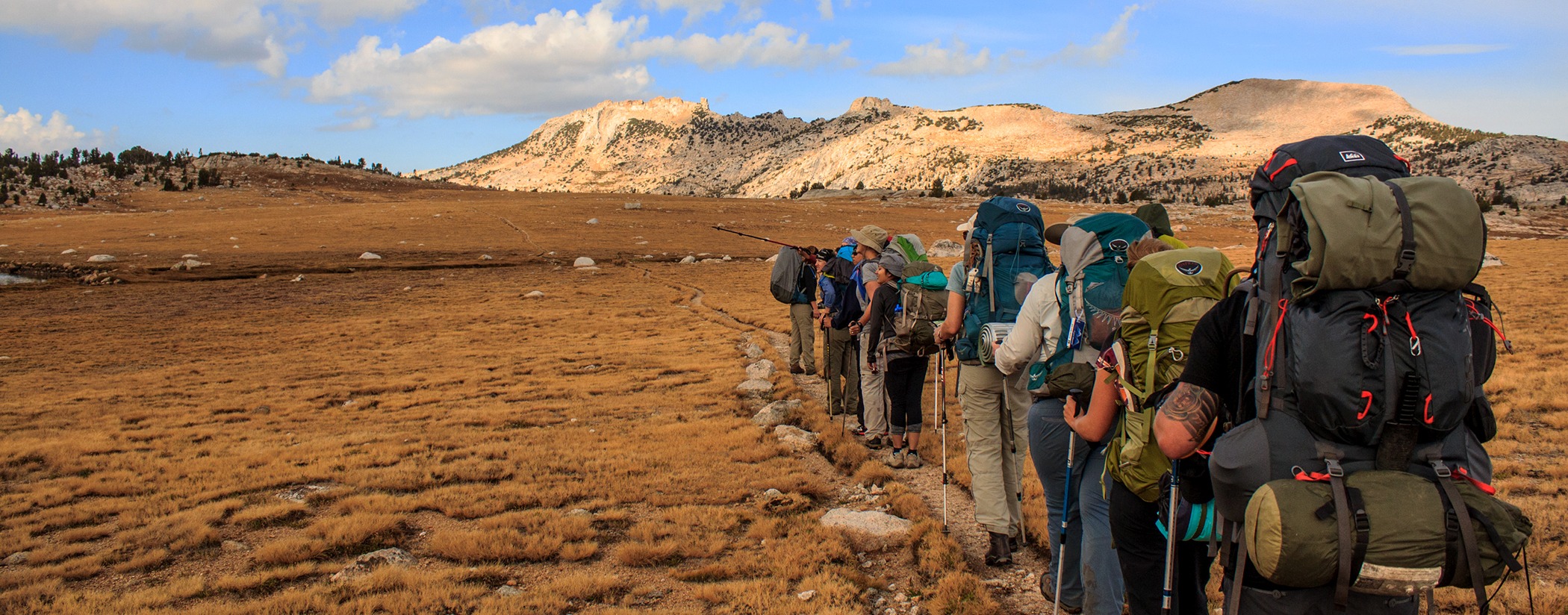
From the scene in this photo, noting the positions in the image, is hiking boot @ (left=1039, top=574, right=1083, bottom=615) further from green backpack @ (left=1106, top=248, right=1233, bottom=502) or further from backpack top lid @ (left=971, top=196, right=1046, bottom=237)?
backpack top lid @ (left=971, top=196, right=1046, bottom=237)

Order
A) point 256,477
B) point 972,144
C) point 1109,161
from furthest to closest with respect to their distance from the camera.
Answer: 1. point 972,144
2. point 1109,161
3. point 256,477

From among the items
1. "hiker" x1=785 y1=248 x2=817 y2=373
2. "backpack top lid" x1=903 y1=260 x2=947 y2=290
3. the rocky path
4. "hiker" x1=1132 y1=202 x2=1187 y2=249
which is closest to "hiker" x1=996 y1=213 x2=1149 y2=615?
"hiker" x1=1132 y1=202 x2=1187 y2=249

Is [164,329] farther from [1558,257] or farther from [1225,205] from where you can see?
[1225,205]

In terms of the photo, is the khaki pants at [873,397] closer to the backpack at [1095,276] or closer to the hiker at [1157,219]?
the hiker at [1157,219]

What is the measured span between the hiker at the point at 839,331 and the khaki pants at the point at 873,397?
98 cm

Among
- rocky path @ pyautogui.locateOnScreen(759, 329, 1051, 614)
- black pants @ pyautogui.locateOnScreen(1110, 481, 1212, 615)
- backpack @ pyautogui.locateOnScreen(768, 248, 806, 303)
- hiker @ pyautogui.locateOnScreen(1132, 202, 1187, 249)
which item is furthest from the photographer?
backpack @ pyautogui.locateOnScreen(768, 248, 806, 303)

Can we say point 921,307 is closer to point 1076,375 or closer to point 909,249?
point 909,249

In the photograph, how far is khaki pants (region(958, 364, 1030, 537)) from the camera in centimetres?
670

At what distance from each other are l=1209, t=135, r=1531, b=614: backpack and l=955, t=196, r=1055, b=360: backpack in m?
3.54

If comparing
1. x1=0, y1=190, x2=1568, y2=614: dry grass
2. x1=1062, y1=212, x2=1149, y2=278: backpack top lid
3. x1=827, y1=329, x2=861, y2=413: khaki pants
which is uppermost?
x1=1062, y1=212, x2=1149, y2=278: backpack top lid

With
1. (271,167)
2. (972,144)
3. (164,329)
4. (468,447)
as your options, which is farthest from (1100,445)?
(972,144)

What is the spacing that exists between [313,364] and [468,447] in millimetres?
13000

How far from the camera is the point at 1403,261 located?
242 centimetres

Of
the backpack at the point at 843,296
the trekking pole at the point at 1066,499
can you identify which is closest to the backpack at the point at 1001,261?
the trekking pole at the point at 1066,499
